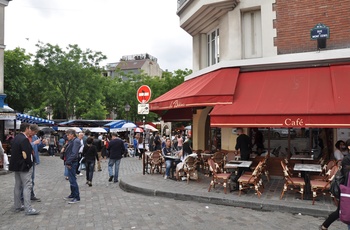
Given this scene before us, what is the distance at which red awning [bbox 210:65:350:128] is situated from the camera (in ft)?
24.2

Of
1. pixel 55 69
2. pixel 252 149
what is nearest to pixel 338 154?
pixel 252 149

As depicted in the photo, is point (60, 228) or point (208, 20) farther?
point (208, 20)

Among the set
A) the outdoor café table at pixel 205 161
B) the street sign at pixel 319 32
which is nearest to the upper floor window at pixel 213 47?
the outdoor café table at pixel 205 161

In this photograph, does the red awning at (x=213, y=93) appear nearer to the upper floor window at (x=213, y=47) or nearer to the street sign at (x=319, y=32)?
the upper floor window at (x=213, y=47)

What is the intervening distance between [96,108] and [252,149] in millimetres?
34349

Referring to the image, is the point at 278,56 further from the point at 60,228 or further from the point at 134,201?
the point at 60,228

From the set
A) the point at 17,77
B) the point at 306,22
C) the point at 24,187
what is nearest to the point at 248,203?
the point at 24,187

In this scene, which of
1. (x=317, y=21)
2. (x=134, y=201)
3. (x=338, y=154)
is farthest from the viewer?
(x=317, y=21)

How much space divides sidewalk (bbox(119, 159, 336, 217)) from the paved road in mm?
227

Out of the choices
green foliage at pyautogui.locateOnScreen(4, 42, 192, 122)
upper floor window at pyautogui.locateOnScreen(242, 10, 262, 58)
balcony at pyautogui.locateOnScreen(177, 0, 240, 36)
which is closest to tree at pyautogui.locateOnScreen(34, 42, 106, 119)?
green foliage at pyautogui.locateOnScreen(4, 42, 192, 122)

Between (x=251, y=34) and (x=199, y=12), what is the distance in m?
2.14

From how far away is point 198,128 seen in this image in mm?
13062

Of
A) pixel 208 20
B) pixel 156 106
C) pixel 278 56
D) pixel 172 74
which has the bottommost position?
pixel 156 106

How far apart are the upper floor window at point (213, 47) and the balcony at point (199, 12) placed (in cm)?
43
